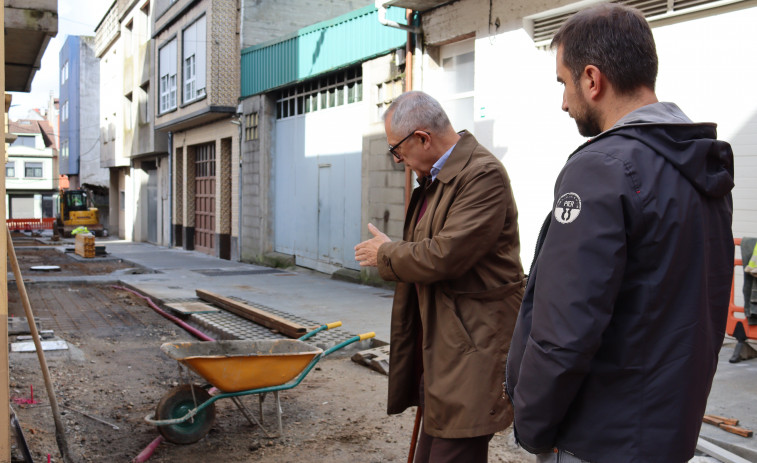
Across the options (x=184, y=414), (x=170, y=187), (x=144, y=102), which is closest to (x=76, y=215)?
(x=144, y=102)

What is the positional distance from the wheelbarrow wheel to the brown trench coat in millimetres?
2381

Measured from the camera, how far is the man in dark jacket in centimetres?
154

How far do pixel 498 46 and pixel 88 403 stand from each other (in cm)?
718

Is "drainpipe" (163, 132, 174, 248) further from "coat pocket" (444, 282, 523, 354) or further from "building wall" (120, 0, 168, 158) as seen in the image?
"coat pocket" (444, 282, 523, 354)

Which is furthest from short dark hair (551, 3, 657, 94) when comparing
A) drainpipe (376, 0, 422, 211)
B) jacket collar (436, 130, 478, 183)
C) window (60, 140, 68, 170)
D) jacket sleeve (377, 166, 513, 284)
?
window (60, 140, 68, 170)

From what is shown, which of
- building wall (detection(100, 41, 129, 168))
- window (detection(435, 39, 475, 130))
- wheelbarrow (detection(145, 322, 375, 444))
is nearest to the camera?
wheelbarrow (detection(145, 322, 375, 444))

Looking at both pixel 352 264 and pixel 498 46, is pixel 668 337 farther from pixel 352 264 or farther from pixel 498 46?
pixel 352 264

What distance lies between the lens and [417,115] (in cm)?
283

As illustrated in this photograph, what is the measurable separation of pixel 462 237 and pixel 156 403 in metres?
4.07

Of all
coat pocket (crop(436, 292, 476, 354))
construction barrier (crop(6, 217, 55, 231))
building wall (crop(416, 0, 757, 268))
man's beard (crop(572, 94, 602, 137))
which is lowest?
construction barrier (crop(6, 217, 55, 231))

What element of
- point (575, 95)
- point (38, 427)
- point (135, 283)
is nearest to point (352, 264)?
point (135, 283)

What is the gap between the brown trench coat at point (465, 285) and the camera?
8.32 ft

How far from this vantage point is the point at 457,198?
2686 millimetres

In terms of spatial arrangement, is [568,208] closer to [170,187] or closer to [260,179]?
[260,179]
